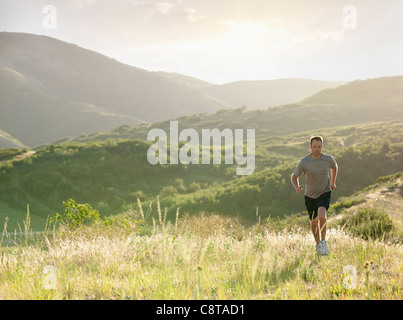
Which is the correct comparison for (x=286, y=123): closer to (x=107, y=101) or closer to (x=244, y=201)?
(x=244, y=201)

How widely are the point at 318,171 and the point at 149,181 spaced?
28302mm

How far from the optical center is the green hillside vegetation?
26047 millimetres

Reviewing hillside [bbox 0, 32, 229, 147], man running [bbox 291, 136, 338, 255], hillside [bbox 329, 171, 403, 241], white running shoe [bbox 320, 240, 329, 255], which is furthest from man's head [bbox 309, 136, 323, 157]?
hillside [bbox 0, 32, 229, 147]

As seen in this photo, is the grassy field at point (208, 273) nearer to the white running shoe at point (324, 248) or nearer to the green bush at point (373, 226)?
the white running shoe at point (324, 248)

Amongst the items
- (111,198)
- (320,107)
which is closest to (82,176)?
(111,198)

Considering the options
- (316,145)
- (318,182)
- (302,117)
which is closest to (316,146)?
(316,145)

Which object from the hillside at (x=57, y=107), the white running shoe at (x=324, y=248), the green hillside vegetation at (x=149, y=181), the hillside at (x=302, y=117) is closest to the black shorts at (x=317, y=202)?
the white running shoe at (x=324, y=248)

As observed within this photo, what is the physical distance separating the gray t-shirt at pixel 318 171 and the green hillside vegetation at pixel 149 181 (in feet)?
52.6

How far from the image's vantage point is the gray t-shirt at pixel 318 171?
22.3 feet

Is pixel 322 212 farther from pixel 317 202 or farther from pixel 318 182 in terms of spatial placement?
pixel 318 182

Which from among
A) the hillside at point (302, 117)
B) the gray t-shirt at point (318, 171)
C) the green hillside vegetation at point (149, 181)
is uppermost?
the hillside at point (302, 117)

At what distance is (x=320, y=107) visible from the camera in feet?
308

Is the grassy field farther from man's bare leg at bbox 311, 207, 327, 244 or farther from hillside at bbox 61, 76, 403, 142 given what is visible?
hillside at bbox 61, 76, 403, 142

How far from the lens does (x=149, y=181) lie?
3416cm
